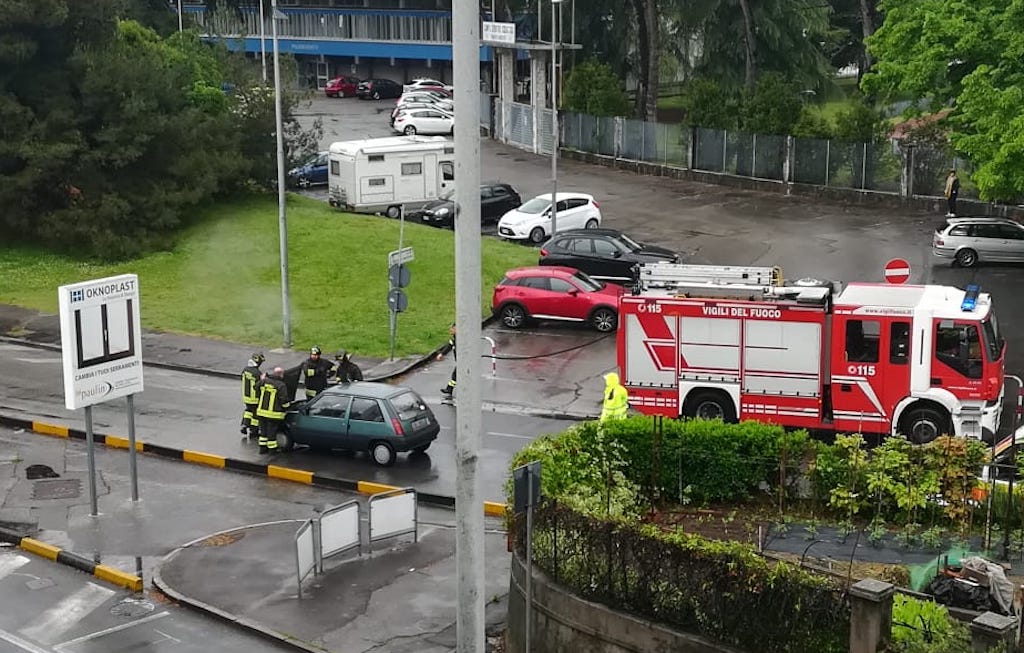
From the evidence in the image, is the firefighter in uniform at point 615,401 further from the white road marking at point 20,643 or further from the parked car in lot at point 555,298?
the parked car in lot at point 555,298

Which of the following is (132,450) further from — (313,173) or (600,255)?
(313,173)

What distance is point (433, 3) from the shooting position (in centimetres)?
8188

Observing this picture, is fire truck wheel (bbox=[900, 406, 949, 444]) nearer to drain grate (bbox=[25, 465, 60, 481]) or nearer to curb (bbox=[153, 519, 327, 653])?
curb (bbox=[153, 519, 327, 653])

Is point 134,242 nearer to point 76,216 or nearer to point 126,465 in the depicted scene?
point 76,216

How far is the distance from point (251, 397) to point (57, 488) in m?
3.74

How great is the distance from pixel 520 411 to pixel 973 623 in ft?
52.3

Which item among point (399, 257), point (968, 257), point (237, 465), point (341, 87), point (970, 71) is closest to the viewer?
point (237, 465)

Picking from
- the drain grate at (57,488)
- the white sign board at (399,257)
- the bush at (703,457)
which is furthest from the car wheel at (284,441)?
the bush at (703,457)

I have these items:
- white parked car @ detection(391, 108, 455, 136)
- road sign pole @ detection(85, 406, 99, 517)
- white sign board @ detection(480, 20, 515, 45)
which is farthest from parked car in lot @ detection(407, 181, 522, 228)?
road sign pole @ detection(85, 406, 99, 517)

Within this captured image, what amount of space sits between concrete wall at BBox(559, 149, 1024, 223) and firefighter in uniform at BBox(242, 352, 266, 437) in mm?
28428

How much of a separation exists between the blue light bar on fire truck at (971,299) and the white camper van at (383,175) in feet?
78.1

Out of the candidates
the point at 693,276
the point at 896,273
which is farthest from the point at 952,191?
the point at 693,276

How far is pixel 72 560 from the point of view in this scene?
743 inches

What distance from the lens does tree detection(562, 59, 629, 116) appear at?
57875 millimetres
